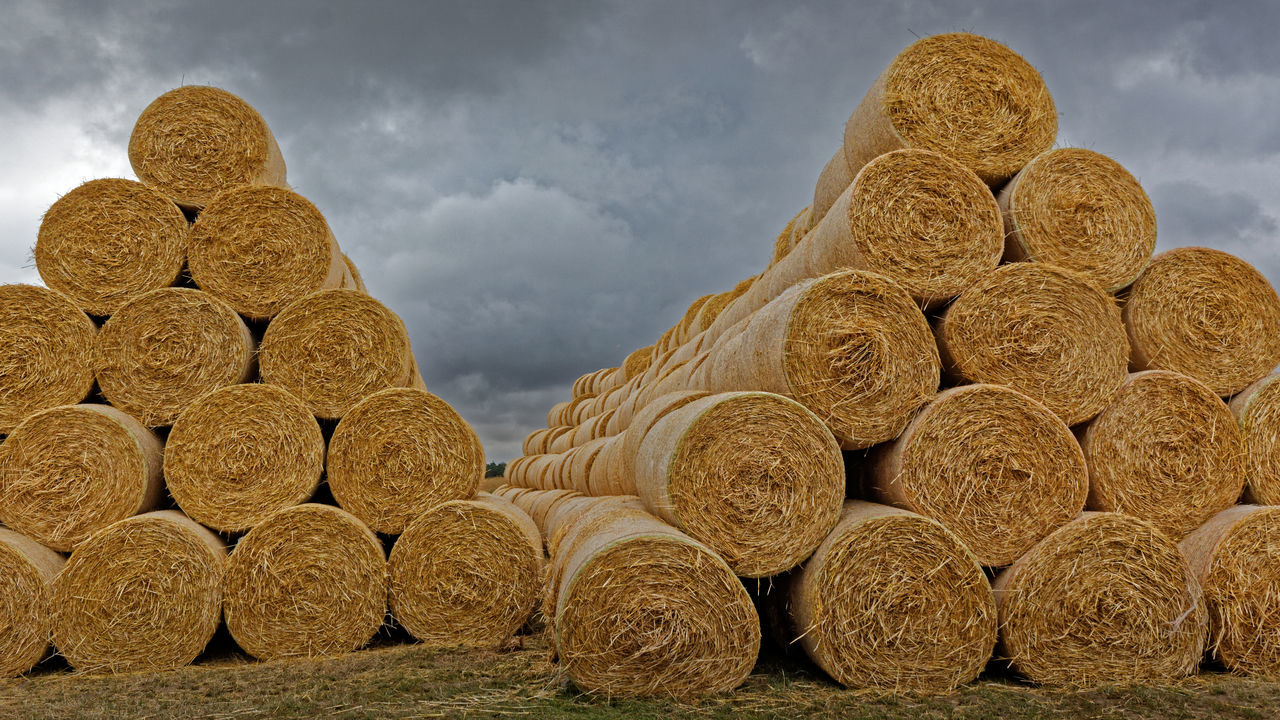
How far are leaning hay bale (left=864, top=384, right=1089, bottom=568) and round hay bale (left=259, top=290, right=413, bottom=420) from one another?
3.36m

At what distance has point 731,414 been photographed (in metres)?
3.92

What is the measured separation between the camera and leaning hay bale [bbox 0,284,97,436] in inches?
201

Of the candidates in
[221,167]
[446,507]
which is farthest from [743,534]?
[221,167]

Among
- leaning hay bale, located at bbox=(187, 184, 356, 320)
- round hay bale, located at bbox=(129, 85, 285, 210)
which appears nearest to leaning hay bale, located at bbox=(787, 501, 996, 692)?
leaning hay bale, located at bbox=(187, 184, 356, 320)

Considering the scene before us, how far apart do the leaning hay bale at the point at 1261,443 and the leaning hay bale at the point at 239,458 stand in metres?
5.56

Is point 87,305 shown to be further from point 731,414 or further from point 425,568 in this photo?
point 731,414

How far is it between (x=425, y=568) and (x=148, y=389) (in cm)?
212

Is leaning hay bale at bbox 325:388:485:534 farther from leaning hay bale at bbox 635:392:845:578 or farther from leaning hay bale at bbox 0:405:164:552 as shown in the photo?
leaning hay bale at bbox 635:392:845:578

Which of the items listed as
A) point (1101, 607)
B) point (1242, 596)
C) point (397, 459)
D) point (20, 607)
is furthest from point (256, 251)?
point (1242, 596)

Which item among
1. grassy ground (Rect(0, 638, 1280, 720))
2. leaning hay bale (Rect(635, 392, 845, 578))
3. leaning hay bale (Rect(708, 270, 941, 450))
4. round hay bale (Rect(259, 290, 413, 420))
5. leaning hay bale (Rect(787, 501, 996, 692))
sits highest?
round hay bale (Rect(259, 290, 413, 420))

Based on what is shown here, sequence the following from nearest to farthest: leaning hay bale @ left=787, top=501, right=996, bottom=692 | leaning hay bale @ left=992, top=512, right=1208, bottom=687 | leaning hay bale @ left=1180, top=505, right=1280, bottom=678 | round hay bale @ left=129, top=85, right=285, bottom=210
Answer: leaning hay bale @ left=787, top=501, right=996, bottom=692, leaning hay bale @ left=992, top=512, right=1208, bottom=687, leaning hay bale @ left=1180, top=505, right=1280, bottom=678, round hay bale @ left=129, top=85, right=285, bottom=210

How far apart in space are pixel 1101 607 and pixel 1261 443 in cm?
158

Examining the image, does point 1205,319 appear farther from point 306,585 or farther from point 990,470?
point 306,585

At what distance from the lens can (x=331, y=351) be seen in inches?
211
